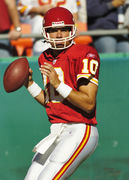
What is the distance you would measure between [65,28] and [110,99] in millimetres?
1526

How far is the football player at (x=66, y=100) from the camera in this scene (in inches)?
103

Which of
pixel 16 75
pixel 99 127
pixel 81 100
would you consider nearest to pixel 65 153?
pixel 81 100

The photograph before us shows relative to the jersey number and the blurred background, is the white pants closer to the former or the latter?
the jersey number

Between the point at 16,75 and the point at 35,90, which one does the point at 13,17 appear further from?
the point at 16,75

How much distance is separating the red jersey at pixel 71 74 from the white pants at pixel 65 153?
53mm

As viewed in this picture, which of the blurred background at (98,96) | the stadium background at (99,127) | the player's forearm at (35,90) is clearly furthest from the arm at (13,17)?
the player's forearm at (35,90)

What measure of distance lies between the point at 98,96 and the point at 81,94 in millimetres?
1623

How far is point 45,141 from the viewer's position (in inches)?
109

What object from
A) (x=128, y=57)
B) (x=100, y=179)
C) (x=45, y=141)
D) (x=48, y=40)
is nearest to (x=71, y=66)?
(x=48, y=40)

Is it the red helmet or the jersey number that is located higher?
the red helmet

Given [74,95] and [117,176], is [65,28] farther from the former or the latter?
[117,176]

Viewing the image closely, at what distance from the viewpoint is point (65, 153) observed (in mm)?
2633

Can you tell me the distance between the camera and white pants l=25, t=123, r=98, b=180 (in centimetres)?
262

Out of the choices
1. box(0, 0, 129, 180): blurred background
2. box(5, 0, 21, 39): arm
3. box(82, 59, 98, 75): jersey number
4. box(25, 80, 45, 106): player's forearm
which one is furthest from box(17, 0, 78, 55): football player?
box(82, 59, 98, 75): jersey number
